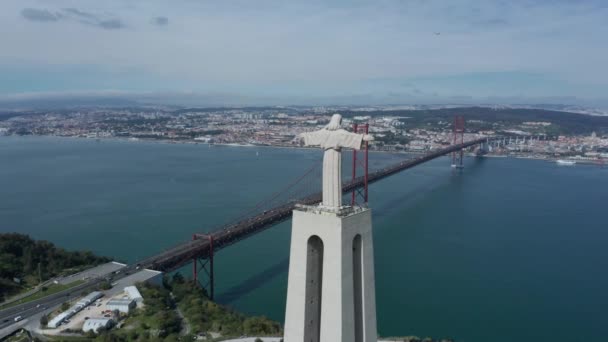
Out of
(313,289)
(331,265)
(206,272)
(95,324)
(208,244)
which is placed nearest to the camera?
(331,265)

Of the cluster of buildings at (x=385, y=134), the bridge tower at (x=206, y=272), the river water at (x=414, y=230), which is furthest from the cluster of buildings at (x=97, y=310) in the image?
the cluster of buildings at (x=385, y=134)

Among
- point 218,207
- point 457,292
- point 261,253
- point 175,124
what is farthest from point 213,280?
point 175,124

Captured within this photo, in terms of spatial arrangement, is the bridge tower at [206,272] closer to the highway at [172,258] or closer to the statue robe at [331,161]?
the highway at [172,258]

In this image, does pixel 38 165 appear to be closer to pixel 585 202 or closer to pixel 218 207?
pixel 218 207

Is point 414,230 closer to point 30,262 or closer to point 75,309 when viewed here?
point 75,309

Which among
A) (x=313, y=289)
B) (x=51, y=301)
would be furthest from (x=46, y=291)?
(x=313, y=289)

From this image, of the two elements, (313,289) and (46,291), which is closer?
(313,289)
